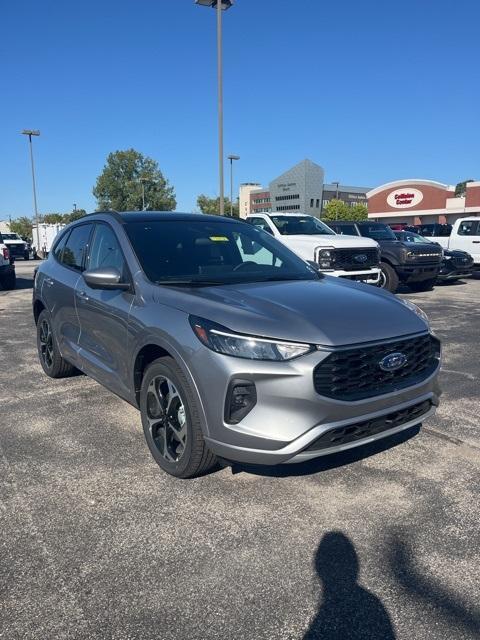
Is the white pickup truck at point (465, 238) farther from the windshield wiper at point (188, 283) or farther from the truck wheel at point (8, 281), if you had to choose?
the windshield wiper at point (188, 283)

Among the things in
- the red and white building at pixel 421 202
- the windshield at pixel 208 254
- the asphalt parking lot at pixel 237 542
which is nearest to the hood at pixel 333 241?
the windshield at pixel 208 254

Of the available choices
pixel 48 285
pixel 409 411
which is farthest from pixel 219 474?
pixel 48 285

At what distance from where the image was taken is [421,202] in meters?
59.8

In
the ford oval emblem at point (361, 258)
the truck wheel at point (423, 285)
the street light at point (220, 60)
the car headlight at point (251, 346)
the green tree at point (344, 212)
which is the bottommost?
the truck wheel at point (423, 285)

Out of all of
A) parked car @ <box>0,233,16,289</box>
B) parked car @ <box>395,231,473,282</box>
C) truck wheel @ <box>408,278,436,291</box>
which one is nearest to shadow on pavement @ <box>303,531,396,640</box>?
truck wheel @ <box>408,278,436,291</box>

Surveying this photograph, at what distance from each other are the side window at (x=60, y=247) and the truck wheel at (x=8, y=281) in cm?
1015

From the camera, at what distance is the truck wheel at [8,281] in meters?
14.8

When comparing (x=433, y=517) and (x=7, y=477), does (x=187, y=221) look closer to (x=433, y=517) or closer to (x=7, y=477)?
(x=7, y=477)

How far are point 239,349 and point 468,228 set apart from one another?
16231 millimetres

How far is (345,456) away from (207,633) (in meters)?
1.75

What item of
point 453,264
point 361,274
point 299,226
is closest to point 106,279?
point 361,274

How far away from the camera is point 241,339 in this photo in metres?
2.84

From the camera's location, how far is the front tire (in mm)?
3037

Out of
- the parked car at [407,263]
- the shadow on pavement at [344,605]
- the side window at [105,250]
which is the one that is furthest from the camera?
the parked car at [407,263]
